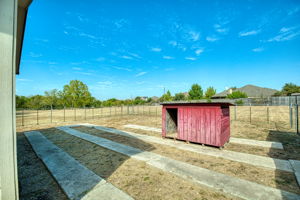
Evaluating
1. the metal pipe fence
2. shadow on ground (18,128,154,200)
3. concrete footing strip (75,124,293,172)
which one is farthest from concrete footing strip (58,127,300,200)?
the metal pipe fence

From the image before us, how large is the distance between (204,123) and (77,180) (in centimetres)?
540

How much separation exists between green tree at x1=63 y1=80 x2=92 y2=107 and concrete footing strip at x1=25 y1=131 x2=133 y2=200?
162ft

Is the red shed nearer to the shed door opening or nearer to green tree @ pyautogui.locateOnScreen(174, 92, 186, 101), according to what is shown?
the shed door opening

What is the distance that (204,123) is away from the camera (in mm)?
6234

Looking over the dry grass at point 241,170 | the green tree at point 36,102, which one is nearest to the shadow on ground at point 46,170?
the dry grass at point 241,170

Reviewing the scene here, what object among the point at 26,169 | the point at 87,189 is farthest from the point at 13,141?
the point at 26,169

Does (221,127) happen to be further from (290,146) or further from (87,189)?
(87,189)

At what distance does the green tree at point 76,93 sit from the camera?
159ft

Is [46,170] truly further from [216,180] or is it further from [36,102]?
[36,102]

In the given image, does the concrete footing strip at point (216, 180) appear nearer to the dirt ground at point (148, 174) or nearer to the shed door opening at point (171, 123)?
the dirt ground at point (148, 174)

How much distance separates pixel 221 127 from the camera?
5.86 meters

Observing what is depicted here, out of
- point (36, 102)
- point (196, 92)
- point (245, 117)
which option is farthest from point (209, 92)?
point (36, 102)

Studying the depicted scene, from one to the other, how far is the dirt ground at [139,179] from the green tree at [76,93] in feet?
163

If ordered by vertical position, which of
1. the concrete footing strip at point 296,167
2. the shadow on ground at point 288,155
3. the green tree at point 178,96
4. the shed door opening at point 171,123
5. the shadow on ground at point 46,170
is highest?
the green tree at point 178,96
